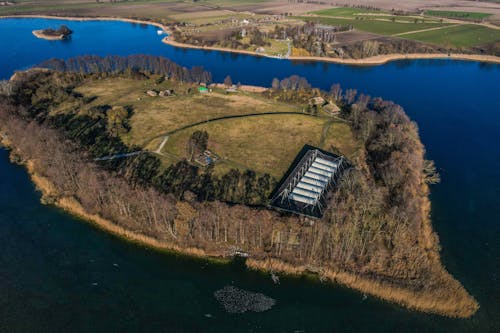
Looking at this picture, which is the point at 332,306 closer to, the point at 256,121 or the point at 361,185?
the point at 361,185

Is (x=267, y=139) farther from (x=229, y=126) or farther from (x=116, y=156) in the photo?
(x=116, y=156)

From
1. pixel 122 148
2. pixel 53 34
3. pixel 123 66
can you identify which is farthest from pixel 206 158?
pixel 53 34

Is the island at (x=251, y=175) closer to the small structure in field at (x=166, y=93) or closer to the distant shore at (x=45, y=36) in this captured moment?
the small structure in field at (x=166, y=93)

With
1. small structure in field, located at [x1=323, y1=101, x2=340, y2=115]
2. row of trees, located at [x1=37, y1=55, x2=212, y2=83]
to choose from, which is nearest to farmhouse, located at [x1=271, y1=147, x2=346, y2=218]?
small structure in field, located at [x1=323, y1=101, x2=340, y2=115]

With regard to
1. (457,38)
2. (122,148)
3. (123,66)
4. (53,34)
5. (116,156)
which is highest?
(457,38)

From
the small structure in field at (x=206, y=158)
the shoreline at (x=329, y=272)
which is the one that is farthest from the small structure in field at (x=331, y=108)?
the shoreline at (x=329, y=272)
